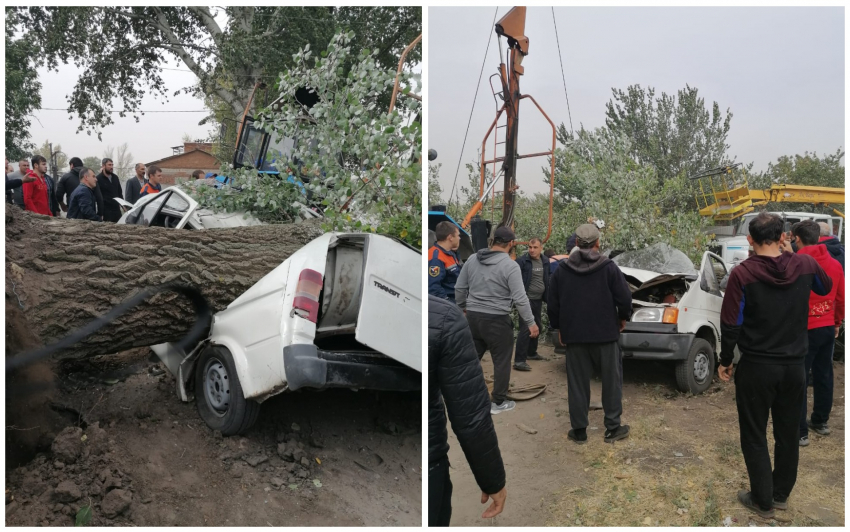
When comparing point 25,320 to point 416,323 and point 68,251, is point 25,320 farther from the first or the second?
point 416,323

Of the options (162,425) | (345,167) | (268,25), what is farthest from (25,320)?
(268,25)

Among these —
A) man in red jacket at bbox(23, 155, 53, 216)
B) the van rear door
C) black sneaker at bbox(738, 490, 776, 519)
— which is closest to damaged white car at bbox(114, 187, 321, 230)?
man in red jacket at bbox(23, 155, 53, 216)

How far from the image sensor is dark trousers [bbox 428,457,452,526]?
2.08 metres

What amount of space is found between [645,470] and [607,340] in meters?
0.86

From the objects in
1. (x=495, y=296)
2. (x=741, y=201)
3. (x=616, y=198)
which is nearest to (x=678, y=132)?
(x=741, y=201)

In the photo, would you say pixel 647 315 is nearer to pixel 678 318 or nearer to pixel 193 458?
pixel 678 318

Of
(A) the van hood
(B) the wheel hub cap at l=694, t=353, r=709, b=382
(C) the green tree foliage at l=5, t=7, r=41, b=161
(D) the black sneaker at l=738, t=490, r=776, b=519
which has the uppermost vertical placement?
(C) the green tree foliage at l=5, t=7, r=41, b=161

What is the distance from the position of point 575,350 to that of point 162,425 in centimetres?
269

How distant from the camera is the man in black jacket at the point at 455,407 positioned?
1956mm

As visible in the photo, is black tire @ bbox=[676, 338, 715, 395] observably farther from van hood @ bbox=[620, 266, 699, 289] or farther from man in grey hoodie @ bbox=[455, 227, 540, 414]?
man in grey hoodie @ bbox=[455, 227, 540, 414]

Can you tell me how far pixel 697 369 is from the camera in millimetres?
5289

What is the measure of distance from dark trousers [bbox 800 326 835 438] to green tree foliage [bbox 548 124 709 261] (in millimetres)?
2799

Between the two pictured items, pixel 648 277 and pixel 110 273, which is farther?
pixel 648 277

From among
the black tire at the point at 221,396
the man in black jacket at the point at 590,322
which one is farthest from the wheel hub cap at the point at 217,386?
the man in black jacket at the point at 590,322
